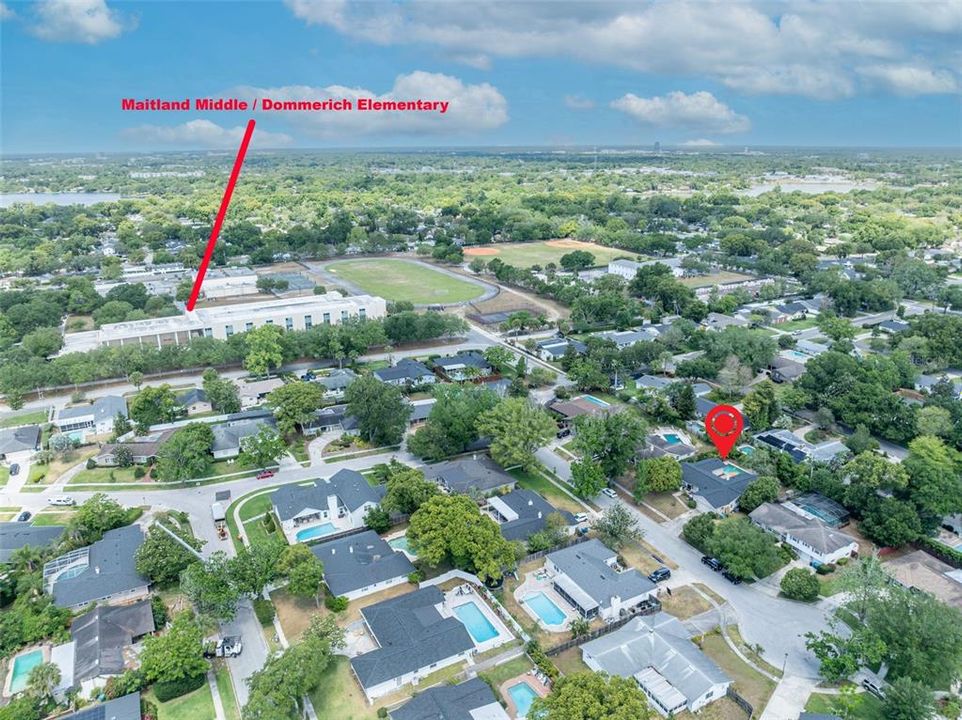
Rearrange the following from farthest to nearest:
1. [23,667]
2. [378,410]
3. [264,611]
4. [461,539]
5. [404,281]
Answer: [404,281]
[378,410]
[461,539]
[264,611]
[23,667]

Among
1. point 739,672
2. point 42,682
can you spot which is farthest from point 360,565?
point 739,672

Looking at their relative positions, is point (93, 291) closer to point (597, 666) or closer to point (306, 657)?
point (306, 657)

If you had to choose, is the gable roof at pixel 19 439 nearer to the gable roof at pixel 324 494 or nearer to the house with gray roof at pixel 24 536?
the house with gray roof at pixel 24 536

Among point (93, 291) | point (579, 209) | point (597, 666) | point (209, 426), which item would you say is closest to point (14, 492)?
point (209, 426)

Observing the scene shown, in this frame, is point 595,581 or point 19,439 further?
point 19,439

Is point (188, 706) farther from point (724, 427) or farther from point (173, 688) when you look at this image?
point (724, 427)

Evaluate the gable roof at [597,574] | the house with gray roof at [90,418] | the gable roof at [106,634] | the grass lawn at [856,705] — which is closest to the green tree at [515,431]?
the gable roof at [597,574]

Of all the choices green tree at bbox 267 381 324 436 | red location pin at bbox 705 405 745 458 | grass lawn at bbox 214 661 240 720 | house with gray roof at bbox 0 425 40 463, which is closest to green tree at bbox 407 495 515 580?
grass lawn at bbox 214 661 240 720

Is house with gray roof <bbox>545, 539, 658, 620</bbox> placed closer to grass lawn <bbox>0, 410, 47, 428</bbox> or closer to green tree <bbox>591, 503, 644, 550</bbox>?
green tree <bbox>591, 503, 644, 550</bbox>
